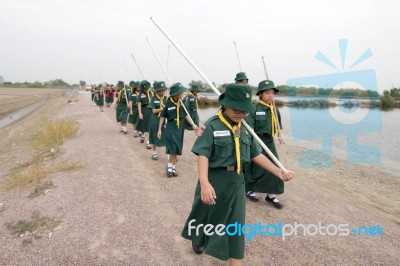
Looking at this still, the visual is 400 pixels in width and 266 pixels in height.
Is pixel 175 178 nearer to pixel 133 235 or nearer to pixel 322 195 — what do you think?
pixel 133 235

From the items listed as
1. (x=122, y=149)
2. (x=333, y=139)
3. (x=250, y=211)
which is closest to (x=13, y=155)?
(x=122, y=149)

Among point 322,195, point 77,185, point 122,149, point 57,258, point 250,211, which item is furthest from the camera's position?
point 122,149

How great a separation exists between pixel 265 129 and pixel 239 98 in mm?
2348

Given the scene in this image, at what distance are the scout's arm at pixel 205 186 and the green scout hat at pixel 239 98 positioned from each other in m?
0.58

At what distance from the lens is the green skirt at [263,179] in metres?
5.23

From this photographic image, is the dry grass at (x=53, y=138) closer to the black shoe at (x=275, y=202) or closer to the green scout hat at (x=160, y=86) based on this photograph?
the green scout hat at (x=160, y=86)

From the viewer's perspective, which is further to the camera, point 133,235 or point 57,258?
point 133,235

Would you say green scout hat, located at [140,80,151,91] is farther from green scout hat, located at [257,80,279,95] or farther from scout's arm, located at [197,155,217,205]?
scout's arm, located at [197,155,217,205]

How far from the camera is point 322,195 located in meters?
6.53

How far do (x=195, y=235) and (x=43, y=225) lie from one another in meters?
2.51

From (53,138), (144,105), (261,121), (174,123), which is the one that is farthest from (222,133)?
(53,138)

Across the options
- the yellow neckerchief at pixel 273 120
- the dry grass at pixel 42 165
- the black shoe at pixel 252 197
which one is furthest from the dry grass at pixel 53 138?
the yellow neckerchief at pixel 273 120

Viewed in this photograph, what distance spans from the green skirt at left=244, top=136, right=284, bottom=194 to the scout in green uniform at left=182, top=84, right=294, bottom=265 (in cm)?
200

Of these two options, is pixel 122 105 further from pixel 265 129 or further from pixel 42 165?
pixel 265 129
